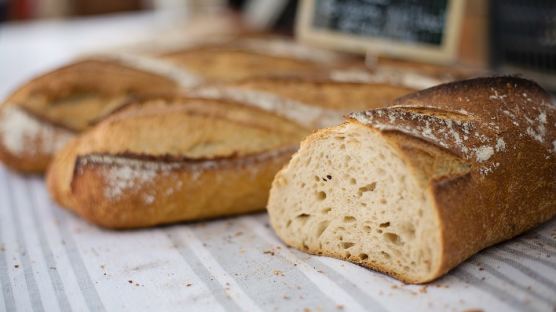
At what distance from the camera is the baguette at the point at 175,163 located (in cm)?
195

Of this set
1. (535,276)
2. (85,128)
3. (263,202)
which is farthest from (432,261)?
(85,128)

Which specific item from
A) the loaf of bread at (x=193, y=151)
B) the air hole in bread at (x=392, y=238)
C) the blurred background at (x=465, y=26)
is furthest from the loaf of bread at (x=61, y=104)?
the air hole in bread at (x=392, y=238)

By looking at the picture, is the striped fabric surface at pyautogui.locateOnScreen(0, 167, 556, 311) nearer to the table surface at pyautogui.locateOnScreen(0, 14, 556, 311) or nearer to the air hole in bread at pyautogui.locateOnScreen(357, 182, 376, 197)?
the table surface at pyautogui.locateOnScreen(0, 14, 556, 311)

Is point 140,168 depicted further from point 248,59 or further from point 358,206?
point 248,59

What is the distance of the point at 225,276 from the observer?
161 cm

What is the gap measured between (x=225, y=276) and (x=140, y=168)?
0.53 metres

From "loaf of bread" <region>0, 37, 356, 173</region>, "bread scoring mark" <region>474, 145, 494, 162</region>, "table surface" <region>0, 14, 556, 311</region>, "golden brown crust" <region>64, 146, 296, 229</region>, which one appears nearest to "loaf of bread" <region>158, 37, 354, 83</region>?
"loaf of bread" <region>0, 37, 356, 173</region>

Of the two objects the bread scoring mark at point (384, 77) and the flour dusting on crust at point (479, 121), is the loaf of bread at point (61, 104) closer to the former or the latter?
the bread scoring mark at point (384, 77)

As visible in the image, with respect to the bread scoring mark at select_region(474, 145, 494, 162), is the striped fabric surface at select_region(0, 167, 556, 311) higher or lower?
lower

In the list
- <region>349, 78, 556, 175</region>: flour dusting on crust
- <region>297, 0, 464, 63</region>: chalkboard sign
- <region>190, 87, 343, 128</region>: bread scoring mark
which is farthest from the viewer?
<region>297, 0, 464, 63</region>: chalkboard sign

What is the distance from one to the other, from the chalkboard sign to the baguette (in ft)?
2.28

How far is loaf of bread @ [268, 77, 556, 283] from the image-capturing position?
1.44 m

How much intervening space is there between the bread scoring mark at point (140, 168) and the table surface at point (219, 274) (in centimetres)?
14

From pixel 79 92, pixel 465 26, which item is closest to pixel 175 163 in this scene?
pixel 79 92
